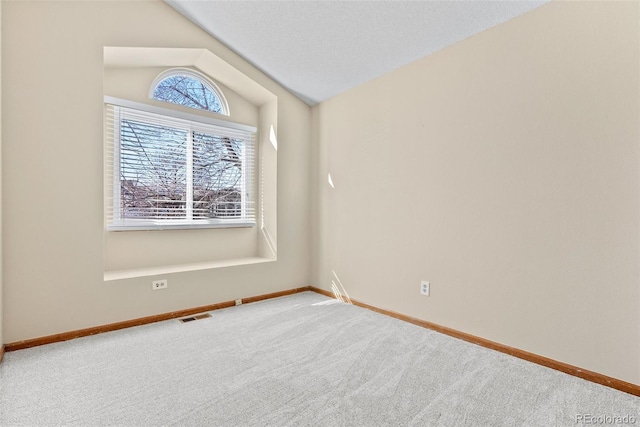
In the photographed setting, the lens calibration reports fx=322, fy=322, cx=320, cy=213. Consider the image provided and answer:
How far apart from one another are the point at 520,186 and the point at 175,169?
10.4 feet

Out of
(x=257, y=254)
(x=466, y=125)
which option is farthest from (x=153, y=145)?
(x=466, y=125)

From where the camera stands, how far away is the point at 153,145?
327 cm

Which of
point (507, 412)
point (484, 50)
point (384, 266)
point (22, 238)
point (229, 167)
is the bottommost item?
point (507, 412)

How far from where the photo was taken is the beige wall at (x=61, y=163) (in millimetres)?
2258

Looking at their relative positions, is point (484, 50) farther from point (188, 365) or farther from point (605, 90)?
point (188, 365)

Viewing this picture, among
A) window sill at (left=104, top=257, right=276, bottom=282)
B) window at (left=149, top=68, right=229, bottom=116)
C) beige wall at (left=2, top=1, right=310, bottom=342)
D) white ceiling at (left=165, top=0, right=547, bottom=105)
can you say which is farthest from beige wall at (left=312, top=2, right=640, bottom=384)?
beige wall at (left=2, top=1, right=310, bottom=342)

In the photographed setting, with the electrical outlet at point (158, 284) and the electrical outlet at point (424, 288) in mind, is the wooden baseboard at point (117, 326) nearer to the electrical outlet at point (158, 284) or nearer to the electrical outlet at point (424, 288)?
the electrical outlet at point (158, 284)

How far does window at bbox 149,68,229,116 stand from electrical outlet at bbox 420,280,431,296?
2824 mm

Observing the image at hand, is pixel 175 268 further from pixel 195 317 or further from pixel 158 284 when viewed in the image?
pixel 195 317

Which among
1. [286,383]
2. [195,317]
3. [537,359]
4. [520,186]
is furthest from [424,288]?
[195,317]

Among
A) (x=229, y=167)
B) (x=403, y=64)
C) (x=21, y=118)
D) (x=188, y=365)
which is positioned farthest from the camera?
(x=229, y=167)

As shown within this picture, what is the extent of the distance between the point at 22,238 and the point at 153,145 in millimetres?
1381

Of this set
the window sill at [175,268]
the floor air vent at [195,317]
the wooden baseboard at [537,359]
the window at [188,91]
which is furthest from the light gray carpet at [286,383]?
the window at [188,91]

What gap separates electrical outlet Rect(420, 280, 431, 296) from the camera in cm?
276
